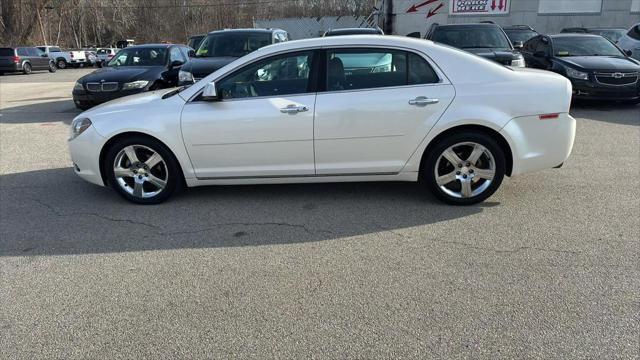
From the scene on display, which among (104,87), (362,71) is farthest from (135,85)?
(362,71)

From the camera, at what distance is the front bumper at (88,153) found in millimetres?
4844

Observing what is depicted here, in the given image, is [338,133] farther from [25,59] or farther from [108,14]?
[108,14]

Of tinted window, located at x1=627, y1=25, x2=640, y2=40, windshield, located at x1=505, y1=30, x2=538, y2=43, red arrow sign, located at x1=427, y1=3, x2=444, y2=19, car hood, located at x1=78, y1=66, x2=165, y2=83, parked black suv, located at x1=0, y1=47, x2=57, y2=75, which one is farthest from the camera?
parked black suv, located at x1=0, y1=47, x2=57, y2=75

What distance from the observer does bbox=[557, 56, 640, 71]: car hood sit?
32.3 ft

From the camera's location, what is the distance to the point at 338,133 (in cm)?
455

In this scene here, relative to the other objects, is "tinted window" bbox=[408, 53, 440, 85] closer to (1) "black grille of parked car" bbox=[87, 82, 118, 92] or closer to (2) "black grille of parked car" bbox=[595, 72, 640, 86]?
(2) "black grille of parked car" bbox=[595, 72, 640, 86]

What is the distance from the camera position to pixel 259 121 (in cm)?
455

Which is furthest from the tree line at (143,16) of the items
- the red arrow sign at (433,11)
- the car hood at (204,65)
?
the car hood at (204,65)

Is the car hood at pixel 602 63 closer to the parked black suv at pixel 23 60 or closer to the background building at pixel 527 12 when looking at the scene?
the background building at pixel 527 12

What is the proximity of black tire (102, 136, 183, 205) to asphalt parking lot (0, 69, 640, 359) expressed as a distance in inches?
5.0

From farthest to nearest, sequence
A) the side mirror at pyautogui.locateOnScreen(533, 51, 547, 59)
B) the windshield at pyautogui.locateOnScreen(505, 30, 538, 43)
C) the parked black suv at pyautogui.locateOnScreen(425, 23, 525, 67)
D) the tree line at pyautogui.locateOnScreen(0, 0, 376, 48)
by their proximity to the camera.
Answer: the tree line at pyautogui.locateOnScreen(0, 0, 376, 48) → the windshield at pyautogui.locateOnScreen(505, 30, 538, 43) → the side mirror at pyautogui.locateOnScreen(533, 51, 547, 59) → the parked black suv at pyautogui.locateOnScreen(425, 23, 525, 67)

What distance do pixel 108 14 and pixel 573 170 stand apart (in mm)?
59000

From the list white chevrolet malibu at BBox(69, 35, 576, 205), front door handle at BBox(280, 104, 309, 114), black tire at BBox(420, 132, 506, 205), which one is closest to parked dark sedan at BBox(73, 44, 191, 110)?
white chevrolet malibu at BBox(69, 35, 576, 205)

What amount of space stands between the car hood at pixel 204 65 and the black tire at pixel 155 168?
14.6 ft
